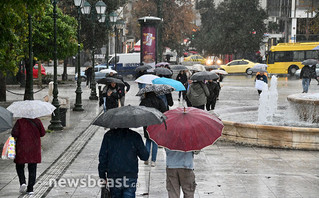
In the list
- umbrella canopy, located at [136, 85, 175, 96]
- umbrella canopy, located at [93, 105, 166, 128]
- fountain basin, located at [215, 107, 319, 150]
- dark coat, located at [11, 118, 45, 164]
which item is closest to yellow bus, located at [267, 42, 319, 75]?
fountain basin, located at [215, 107, 319, 150]

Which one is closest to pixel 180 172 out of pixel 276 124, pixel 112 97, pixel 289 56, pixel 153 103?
pixel 153 103

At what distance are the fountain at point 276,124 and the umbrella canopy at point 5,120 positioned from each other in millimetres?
6853

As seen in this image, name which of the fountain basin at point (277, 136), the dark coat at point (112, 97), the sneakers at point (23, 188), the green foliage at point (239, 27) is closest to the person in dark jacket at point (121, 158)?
the sneakers at point (23, 188)

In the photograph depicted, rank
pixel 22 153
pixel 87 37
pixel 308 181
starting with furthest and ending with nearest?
pixel 87 37
pixel 308 181
pixel 22 153

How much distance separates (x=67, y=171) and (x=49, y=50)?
15.3 meters

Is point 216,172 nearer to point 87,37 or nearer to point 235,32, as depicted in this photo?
point 87,37

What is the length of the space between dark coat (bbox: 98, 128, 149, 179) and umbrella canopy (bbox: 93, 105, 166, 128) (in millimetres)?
202

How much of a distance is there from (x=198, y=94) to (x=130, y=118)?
8480mm

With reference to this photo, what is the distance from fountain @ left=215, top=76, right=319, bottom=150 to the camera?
13.5 meters

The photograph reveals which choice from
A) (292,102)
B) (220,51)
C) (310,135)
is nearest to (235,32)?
(220,51)

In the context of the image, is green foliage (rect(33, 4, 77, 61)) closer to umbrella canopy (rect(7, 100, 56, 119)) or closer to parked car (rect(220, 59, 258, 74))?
umbrella canopy (rect(7, 100, 56, 119))

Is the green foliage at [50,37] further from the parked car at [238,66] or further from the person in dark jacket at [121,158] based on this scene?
the parked car at [238,66]

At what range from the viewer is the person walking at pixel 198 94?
14.8m

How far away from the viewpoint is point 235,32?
6506 cm
